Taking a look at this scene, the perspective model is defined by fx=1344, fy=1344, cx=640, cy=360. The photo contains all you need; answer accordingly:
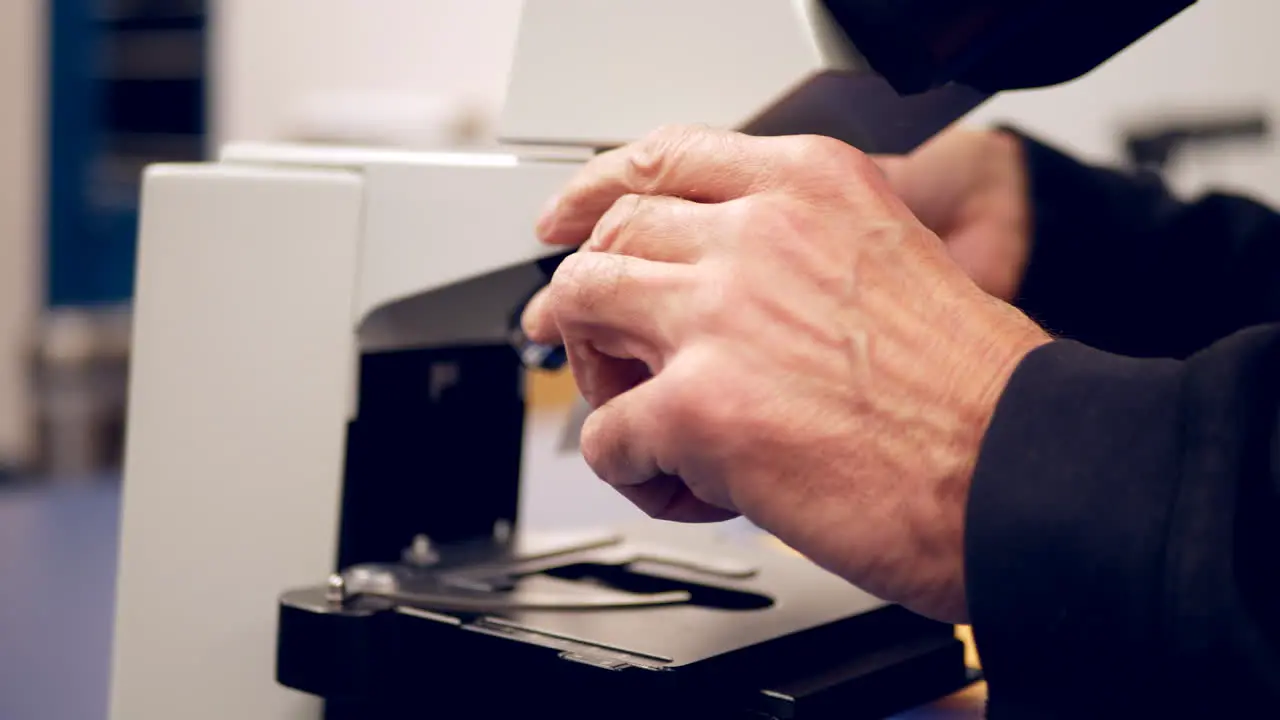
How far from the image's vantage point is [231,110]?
3527mm

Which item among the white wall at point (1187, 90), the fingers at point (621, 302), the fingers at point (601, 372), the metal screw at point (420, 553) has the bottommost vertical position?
the metal screw at point (420, 553)

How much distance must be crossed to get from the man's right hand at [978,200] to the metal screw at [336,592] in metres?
0.47

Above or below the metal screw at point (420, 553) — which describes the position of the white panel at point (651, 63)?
above

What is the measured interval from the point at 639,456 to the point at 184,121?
11.4 ft

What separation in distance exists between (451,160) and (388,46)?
276 centimetres

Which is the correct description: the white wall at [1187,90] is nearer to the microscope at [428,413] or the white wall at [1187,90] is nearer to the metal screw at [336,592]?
the microscope at [428,413]

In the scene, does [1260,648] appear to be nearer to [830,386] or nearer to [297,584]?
[830,386]

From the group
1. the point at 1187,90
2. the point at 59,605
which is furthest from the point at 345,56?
the point at 59,605

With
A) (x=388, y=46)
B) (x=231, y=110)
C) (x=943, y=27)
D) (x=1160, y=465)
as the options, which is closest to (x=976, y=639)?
(x=1160, y=465)

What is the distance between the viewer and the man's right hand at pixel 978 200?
2.85 feet

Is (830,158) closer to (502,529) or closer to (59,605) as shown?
(502,529)

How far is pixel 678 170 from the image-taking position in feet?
1.58

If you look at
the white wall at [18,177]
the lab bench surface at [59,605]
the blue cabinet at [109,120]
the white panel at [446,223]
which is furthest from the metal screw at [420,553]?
the blue cabinet at [109,120]

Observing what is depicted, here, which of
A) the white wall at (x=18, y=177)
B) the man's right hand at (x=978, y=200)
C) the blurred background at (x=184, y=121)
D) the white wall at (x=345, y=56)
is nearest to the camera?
the man's right hand at (x=978, y=200)
